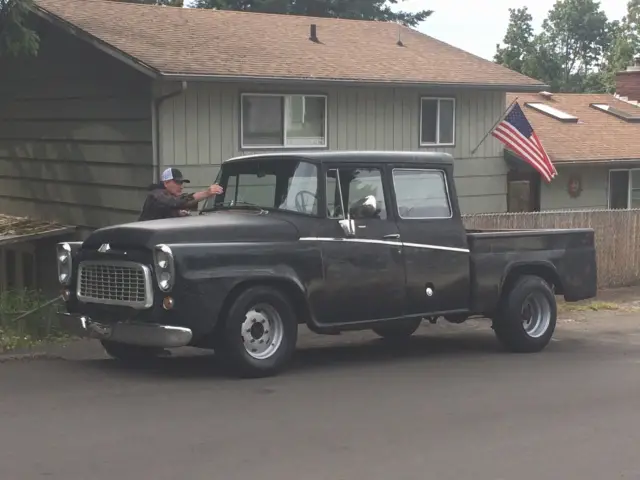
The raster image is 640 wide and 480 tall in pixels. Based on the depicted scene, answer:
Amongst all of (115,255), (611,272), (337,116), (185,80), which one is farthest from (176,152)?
(611,272)

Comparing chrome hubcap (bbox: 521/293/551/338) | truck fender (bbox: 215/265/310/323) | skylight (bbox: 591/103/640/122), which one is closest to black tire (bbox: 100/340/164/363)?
truck fender (bbox: 215/265/310/323)

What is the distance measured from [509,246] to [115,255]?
4.30 meters

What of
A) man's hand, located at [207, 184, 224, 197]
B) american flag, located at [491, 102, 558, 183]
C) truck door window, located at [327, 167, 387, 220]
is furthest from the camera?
american flag, located at [491, 102, 558, 183]

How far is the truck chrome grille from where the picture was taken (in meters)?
9.16

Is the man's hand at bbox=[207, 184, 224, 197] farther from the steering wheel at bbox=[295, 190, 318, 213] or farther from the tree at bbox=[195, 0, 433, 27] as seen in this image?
the tree at bbox=[195, 0, 433, 27]

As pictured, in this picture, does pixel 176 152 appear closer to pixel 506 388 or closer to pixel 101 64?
pixel 101 64

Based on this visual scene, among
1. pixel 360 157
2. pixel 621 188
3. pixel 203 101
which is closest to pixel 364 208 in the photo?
pixel 360 157

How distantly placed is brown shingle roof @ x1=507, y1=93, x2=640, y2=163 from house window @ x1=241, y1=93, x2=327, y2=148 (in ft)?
18.2

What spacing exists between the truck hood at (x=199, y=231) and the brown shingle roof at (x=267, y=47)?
5.34 m

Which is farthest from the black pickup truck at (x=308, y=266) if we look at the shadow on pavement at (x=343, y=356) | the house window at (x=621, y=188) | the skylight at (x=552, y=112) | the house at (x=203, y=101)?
the skylight at (x=552, y=112)

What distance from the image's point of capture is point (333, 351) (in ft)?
38.3

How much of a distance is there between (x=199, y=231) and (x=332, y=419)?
2.28m

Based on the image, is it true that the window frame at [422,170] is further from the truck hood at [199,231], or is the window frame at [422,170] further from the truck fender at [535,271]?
the truck hood at [199,231]

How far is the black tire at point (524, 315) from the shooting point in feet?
37.4
